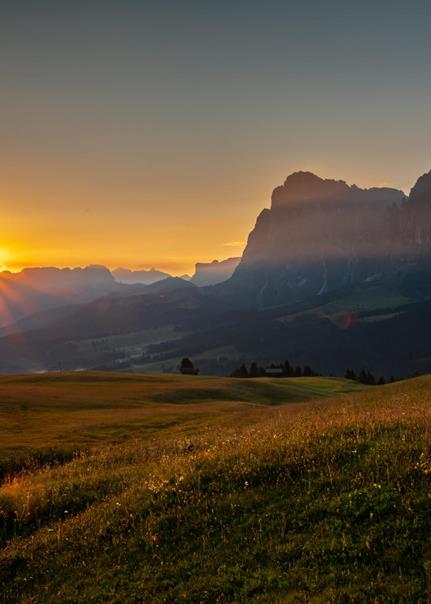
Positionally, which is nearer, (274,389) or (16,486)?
(16,486)

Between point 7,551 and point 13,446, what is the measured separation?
1937cm

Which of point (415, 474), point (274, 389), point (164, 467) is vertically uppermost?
point (415, 474)

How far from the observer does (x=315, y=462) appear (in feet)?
44.1

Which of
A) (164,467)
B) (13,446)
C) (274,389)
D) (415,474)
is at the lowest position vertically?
(274,389)

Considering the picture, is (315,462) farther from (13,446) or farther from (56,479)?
(13,446)

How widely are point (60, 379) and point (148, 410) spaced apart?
36.3 meters

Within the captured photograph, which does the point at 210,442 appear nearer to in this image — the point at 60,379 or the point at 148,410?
the point at 148,410

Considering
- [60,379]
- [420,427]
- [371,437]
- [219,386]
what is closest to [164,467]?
[371,437]

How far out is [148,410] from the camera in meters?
52.4

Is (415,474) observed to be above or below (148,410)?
above

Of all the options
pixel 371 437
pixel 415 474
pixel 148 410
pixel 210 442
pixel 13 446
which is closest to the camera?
pixel 415 474

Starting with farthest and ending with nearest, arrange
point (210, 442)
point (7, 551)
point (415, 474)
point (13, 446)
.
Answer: point (13, 446), point (210, 442), point (7, 551), point (415, 474)

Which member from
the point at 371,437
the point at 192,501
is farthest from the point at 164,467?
the point at 371,437

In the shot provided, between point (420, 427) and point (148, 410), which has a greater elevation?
point (420, 427)
